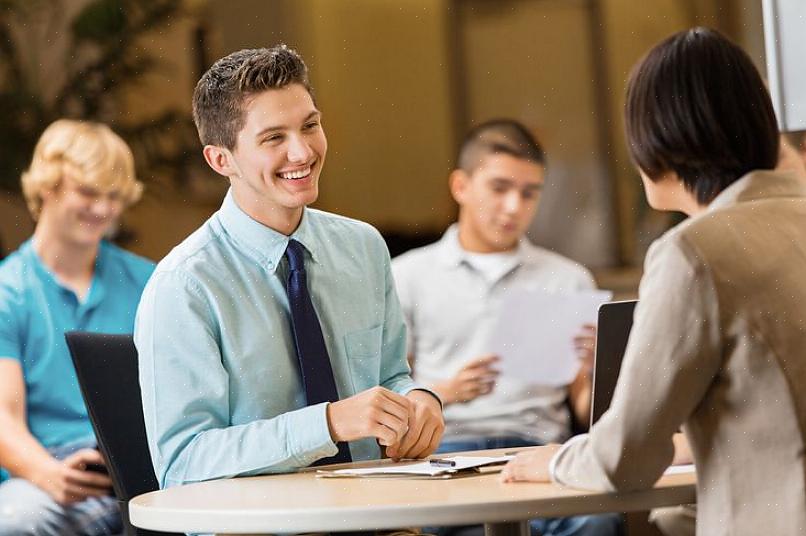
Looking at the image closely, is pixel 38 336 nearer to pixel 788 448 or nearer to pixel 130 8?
pixel 130 8

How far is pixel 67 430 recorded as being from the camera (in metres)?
3.20

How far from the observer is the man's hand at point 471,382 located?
9.78ft

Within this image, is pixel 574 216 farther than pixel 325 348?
Yes

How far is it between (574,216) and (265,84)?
3.50m

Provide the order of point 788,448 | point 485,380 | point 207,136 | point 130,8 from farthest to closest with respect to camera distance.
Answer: point 130,8 → point 485,380 → point 207,136 → point 788,448

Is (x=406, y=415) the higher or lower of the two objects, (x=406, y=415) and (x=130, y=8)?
the lower

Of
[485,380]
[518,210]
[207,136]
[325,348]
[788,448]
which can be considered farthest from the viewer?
[518,210]

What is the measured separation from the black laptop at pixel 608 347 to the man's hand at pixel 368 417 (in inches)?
11.2

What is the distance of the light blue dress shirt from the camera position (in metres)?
1.68

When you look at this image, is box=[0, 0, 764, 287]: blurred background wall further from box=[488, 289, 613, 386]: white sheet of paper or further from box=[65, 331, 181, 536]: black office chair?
box=[65, 331, 181, 536]: black office chair

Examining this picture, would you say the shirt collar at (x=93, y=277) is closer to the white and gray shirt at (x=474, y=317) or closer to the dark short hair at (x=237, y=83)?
the white and gray shirt at (x=474, y=317)

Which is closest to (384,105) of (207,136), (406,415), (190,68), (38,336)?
(190,68)

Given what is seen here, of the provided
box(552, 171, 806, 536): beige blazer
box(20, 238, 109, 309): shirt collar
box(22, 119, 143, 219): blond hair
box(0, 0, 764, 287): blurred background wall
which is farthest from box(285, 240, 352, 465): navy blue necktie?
box(0, 0, 764, 287): blurred background wall

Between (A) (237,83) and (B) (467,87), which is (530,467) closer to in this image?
(A) (237,83)
